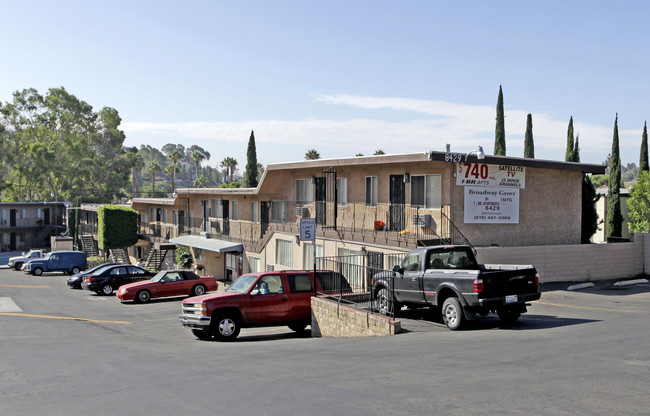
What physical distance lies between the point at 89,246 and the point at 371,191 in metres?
43.3

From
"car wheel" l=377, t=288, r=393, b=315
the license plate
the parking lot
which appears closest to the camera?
the parking lot

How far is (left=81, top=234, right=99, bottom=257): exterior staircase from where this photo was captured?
193 feet

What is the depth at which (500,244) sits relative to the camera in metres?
23.0

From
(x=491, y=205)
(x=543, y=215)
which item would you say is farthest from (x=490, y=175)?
(x=543, y=215)

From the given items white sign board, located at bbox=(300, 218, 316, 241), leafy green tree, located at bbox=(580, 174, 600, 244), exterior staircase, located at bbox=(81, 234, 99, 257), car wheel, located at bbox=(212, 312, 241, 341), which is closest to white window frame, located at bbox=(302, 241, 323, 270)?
white sign board, located at bbox=(300, 218, 316, 241)

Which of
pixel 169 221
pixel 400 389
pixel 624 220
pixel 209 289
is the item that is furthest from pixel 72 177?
pixel 400 389

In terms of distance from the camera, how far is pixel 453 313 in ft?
44.6

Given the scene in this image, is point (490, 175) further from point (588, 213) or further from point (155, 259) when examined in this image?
point (155, 259)

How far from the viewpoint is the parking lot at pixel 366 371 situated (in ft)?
23.1

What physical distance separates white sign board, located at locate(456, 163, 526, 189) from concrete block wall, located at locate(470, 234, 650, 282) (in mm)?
2937

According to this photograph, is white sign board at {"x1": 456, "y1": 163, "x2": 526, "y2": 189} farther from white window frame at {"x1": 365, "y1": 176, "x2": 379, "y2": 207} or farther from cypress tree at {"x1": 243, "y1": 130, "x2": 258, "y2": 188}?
cypress tree at {"x1": 243, "y1": 130, "x2": 258, "y2": 188}

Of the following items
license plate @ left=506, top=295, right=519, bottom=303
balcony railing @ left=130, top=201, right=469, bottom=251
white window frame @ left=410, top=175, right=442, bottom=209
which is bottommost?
license plate @ left=506, top=295, right=519, bottom=303

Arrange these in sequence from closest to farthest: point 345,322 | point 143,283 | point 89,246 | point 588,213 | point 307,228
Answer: point 345,322, point 307,228, point 143,283, point 588,213, point 89,246

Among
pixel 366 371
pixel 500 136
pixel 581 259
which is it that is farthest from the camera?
pixel 500 136
